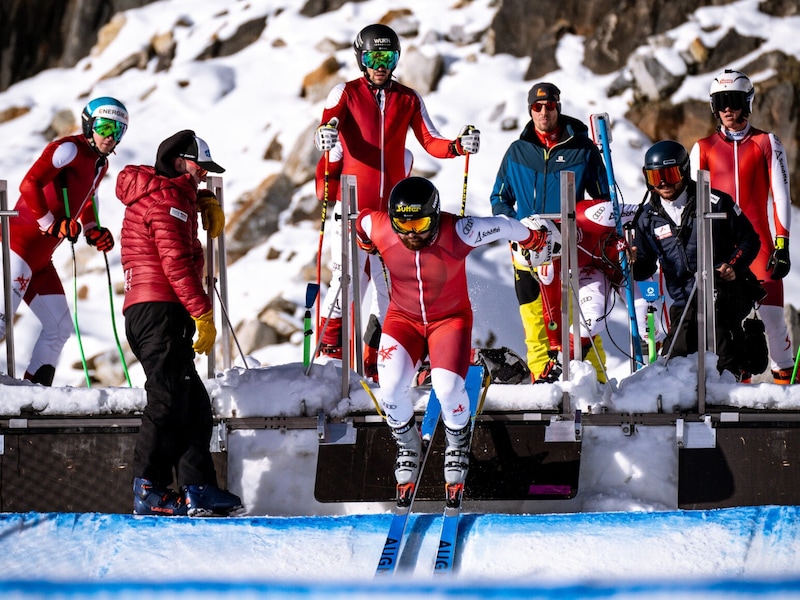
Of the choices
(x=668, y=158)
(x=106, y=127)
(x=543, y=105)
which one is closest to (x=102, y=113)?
(x=106, y=127)

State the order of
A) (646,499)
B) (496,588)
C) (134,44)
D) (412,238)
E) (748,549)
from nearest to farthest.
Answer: (496,588)
(748,549)
(412,238)
(646,499)
(134,44)

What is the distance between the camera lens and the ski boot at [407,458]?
235 inches

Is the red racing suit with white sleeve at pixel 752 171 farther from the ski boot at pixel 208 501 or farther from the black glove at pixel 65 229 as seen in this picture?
the black glove at pixel 65 229

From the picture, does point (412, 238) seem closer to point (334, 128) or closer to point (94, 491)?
point (334, 128)

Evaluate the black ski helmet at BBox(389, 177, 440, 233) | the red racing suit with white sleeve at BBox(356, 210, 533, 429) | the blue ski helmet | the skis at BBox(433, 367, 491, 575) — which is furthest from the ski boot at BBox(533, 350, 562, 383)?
the blue ski helmet

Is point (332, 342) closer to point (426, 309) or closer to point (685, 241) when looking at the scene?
point (426, 309)

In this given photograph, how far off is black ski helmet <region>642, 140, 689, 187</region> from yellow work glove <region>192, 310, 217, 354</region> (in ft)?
8.95

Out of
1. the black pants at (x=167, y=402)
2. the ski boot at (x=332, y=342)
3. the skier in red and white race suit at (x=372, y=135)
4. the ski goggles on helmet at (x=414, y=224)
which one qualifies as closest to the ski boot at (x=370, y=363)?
the skier in red and white race suit at (x=372, y=135)

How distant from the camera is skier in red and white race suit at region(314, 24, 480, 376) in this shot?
7496mm

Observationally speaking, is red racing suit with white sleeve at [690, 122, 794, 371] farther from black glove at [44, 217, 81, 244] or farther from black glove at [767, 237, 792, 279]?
black glove at [44, 217, 81, 244]

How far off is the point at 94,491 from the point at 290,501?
1.15 metres

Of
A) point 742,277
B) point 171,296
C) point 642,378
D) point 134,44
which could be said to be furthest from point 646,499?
point 134,44

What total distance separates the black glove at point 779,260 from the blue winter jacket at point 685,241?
45 centimetres

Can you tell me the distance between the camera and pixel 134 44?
21.4 meters
